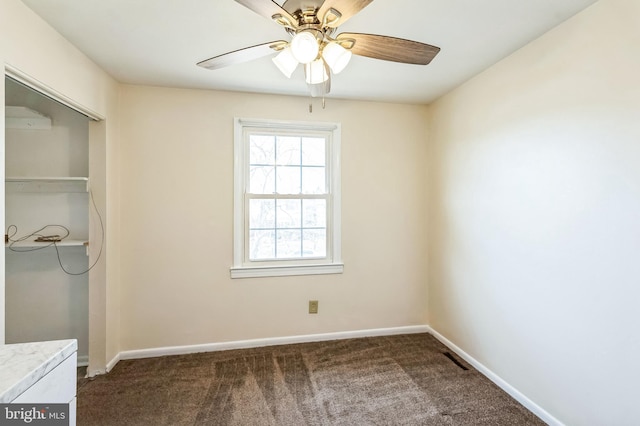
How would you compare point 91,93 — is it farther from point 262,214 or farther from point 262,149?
point 262,214

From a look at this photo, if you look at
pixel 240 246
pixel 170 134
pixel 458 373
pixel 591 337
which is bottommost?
pixel 458 373

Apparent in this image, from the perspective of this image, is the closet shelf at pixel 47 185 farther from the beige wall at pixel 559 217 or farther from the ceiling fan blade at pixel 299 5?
the beige wall at pixel 559 217

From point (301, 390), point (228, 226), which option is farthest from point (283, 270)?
point (301, 390)

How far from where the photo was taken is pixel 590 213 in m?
1.48

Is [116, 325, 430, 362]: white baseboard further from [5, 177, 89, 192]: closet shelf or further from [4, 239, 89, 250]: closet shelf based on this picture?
[5, 177, 89, 192]: closet shelf

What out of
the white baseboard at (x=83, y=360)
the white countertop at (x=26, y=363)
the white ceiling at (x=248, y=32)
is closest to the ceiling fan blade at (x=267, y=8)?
the white ceiling at (x=248, y=32)

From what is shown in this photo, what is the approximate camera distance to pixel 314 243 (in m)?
2.80

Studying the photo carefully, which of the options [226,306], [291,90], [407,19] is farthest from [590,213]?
[226,306]

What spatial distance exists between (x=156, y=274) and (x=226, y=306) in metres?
0.65

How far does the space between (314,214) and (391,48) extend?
66.9 inches

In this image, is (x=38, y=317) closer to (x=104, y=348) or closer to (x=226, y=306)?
(x=104, y=348)

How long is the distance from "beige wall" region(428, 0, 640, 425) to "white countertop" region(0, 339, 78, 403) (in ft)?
7.69

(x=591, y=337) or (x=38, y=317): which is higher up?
(x=591, y=337)

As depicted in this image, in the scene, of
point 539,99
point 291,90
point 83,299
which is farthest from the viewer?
point 291,90
